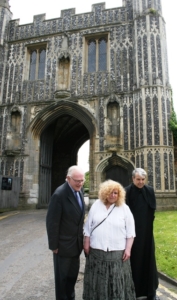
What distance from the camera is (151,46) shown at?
13.2 meters

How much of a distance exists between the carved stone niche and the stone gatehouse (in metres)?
0.05

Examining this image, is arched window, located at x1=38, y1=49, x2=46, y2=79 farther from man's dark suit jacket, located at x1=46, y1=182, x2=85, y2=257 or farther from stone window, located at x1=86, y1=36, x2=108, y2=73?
man's dark suit jacket, located at x1=46, y1=182, x2=85, y2=257

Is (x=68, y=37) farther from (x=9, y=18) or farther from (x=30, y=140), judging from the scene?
(x=30, y=140)

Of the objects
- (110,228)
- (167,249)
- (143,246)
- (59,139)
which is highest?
(59,139)

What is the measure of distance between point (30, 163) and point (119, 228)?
11796mm

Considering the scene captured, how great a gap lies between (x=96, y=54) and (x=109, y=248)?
14045 millimetres

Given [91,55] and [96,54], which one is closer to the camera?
[96,54]

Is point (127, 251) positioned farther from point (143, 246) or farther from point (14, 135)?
point (14, 135)

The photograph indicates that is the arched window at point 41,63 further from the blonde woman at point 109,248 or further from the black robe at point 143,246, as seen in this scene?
the blonde woman at point 109,248

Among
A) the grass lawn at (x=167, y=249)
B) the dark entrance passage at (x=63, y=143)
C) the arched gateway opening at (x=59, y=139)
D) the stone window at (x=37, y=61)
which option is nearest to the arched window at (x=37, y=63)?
the stone window at (x=37, y=61)

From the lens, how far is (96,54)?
15.0 metres

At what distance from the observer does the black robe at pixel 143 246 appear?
3173 millimetres

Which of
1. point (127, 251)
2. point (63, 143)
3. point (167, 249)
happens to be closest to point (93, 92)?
point (63, 143)

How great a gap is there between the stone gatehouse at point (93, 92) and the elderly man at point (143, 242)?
8.41 metres
